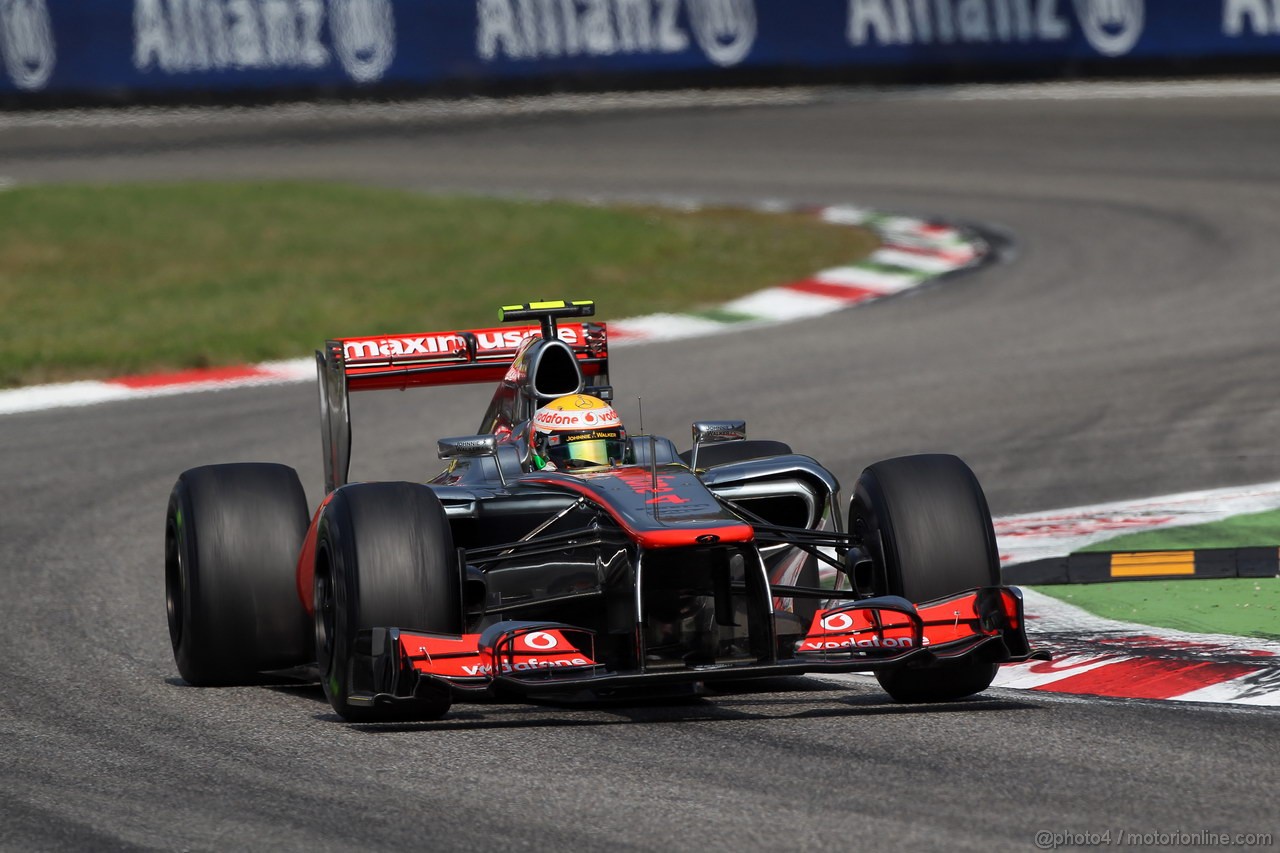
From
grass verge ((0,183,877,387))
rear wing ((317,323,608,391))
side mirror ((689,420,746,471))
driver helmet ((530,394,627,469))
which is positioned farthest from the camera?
grass verge ((0,183,877,387))

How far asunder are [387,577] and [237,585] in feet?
4.01

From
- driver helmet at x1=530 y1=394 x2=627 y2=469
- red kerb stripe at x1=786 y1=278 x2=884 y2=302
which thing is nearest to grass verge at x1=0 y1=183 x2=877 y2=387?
red kerb stripe at x1=786 y1=278 x2=884 y2=302

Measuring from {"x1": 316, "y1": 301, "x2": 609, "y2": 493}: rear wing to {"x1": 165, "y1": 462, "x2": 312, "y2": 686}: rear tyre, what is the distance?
42.2 inches

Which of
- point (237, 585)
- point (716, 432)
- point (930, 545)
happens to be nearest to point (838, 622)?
point (930, 545)

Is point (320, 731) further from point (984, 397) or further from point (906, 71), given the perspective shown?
point (906, 71)

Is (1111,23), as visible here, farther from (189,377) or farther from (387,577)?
(387,577)

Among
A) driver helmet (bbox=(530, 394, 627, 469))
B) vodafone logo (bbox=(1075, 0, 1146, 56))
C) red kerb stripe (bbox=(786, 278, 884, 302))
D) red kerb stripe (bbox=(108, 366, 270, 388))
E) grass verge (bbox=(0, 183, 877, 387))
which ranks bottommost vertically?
red kerb stripe (bbox=(786, 278, 884, 302))

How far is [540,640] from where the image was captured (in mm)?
6824

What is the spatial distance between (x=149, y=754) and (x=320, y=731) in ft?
1.96

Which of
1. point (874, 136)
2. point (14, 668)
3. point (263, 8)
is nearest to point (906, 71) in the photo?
point (874, 136)

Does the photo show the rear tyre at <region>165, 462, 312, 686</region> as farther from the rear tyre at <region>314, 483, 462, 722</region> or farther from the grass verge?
the grass verge

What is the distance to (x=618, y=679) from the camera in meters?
6.71

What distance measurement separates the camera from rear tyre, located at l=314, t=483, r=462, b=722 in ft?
22.9

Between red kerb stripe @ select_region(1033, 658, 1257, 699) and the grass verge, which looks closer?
red kerb stripe @ select_region(1033, 658, 1257, 699)
